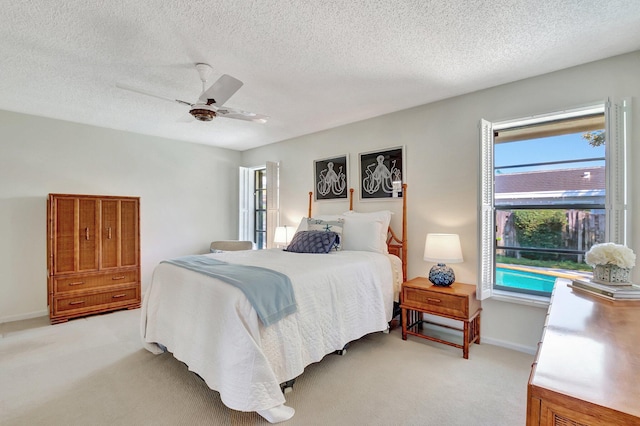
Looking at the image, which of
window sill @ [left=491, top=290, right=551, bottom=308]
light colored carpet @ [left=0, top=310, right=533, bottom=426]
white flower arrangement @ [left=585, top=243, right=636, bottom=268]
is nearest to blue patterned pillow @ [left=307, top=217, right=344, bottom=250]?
light colored carpet @ [left=0, top=310, right=533, bottom=426]

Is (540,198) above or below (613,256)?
above

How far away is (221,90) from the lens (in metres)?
2.37

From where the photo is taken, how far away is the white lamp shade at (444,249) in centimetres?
285

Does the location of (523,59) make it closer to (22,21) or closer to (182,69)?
(182,69)

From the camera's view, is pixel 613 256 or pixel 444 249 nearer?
pixel 613 256

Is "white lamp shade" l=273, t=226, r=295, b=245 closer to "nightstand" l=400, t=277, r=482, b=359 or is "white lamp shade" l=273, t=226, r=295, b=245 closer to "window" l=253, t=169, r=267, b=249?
"window" l=253, t=169, r=267, b=249

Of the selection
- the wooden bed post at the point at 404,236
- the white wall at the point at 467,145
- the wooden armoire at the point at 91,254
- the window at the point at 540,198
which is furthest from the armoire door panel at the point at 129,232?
the window at the point at 540,198

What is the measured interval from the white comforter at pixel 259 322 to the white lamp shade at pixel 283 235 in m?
1.29

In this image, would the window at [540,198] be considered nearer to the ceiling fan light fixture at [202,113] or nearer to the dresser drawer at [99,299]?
the ceiling fan light fixture at [202,113]

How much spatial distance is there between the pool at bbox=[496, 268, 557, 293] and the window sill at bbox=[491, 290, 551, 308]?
165 millimetres

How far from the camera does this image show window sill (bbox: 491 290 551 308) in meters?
2.70

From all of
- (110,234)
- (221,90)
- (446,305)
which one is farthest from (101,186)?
(446,305)

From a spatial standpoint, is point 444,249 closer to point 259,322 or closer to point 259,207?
point 259,322

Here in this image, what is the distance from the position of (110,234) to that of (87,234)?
246 mm
